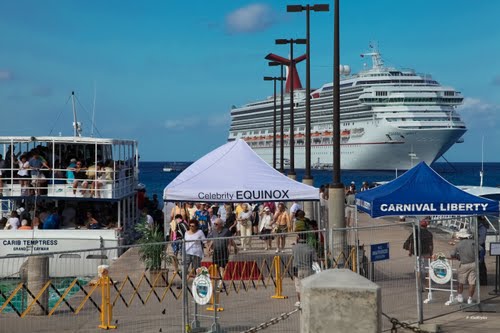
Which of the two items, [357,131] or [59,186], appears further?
[357,131]

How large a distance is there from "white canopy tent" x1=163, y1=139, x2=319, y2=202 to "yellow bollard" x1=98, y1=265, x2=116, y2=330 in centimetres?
536

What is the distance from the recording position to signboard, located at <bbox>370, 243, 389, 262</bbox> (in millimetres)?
11883

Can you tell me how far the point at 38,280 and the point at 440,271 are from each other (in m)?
6.31

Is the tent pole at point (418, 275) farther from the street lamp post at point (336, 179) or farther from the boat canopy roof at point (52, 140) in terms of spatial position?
the boat canopy roof at point (52, 140)

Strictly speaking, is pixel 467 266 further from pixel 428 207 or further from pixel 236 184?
pixel 236 184

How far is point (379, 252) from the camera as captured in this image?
476 inches

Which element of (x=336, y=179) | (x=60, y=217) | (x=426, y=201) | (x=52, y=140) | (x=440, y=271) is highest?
(x=52, y=140)

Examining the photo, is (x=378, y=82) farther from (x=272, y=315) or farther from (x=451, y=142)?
(x=272, y=315)

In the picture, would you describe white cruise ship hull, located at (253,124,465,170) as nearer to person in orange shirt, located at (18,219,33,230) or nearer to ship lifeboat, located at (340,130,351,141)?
ship lifeboat, located at (340,130,351,141)

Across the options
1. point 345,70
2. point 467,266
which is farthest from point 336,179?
point 345,70

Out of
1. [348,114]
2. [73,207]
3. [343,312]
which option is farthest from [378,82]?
[343,312]

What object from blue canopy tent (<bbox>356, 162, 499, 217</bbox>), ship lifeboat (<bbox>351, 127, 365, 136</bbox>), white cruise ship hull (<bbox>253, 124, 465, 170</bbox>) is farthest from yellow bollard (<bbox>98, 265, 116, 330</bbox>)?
ship lifeboat (<bbox>351, 127, 365, 136</bbox>)

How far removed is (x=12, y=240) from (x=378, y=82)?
90690mm

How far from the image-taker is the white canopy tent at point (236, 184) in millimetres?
16281
